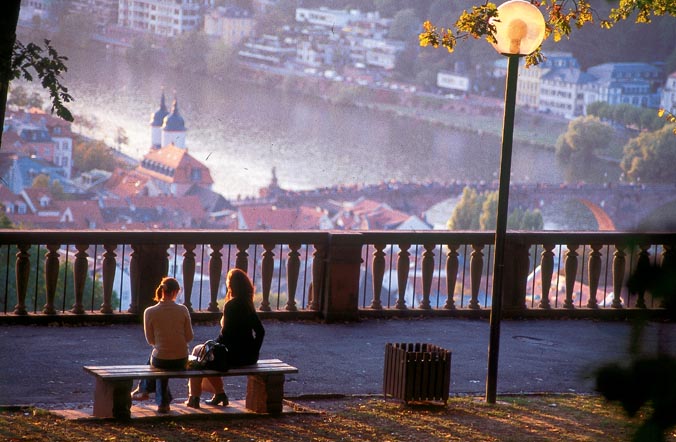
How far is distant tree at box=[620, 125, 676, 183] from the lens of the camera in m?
73.6

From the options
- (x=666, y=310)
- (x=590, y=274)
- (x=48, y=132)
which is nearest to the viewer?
(x=666, y=310)

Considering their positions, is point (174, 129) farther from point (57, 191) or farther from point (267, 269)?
point (267, 269)

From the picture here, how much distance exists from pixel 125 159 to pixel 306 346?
63.8 metres

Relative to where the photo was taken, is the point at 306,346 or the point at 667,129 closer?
Result: the point at 306,346

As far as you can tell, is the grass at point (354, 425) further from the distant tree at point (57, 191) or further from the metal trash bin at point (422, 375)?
the distant tree at point (57, 191)

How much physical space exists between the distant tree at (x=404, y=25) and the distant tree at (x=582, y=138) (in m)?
11.9

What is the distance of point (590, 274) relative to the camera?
38.9ft

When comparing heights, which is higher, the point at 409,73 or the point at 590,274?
the point at 409,73

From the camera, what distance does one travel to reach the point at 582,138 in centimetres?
7481

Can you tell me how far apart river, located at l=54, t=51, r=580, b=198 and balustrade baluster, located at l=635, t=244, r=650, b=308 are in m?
71.6

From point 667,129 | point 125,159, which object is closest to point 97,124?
point 125,159

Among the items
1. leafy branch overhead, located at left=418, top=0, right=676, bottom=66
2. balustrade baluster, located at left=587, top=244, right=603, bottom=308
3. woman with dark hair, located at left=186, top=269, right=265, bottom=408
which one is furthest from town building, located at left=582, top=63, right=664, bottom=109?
woman with dark hair, located at left=186, top=269, right=265, bottom=408

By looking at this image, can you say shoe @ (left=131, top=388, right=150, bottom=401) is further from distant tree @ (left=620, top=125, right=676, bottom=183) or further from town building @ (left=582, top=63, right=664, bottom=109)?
distant tree @ (left=620, top=125, right=676, bottom=183)

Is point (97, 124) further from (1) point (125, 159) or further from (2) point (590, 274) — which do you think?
(2) point (590, 274)
